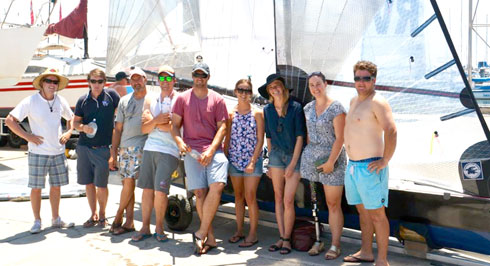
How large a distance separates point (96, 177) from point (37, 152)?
61cm

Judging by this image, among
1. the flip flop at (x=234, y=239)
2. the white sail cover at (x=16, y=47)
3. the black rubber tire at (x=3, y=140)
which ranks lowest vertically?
the flip flop at (x=234, y=239)

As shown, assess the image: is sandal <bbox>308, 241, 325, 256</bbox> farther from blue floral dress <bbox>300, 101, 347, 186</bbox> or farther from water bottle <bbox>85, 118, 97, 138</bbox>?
water bottle <bbox>85, 118, 97, 138</bbox>

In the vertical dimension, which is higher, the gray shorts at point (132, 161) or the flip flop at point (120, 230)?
the gray shorts at point (132, 161)

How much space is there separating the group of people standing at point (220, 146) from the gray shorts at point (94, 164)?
1cm

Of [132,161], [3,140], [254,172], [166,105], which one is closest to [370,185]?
[254,172]

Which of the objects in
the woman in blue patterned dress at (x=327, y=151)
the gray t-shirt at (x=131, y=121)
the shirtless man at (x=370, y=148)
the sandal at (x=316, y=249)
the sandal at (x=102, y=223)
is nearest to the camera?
the shirtless man at (x=370, y=148)

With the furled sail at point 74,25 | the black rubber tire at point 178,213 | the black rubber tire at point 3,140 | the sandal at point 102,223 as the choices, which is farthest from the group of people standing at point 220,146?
the black rubber tire at point 3,140

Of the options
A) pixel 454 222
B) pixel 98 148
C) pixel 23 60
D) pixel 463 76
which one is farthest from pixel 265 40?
pixel 23 60

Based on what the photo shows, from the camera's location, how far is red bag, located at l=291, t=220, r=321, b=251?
4195 mm

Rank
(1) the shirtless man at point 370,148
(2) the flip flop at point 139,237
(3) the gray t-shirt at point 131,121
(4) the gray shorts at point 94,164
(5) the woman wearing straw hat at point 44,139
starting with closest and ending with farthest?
(1) the shirtless man at point 370,148 → (2) the flip flop at point 139,237 → (3) the gray t-shirt at point 131,121 → (5) the woman wearing straw hat at point 44,139 → (4) the gray shorts at point 94,164

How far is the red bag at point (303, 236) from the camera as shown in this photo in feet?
13.8

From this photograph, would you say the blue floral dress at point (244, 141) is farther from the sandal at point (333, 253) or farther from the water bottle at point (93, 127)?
the water bottle at point (93, 127)

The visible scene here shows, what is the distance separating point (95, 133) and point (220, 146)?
4.55ft

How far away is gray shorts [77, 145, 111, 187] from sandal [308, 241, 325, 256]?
7.21 feet
